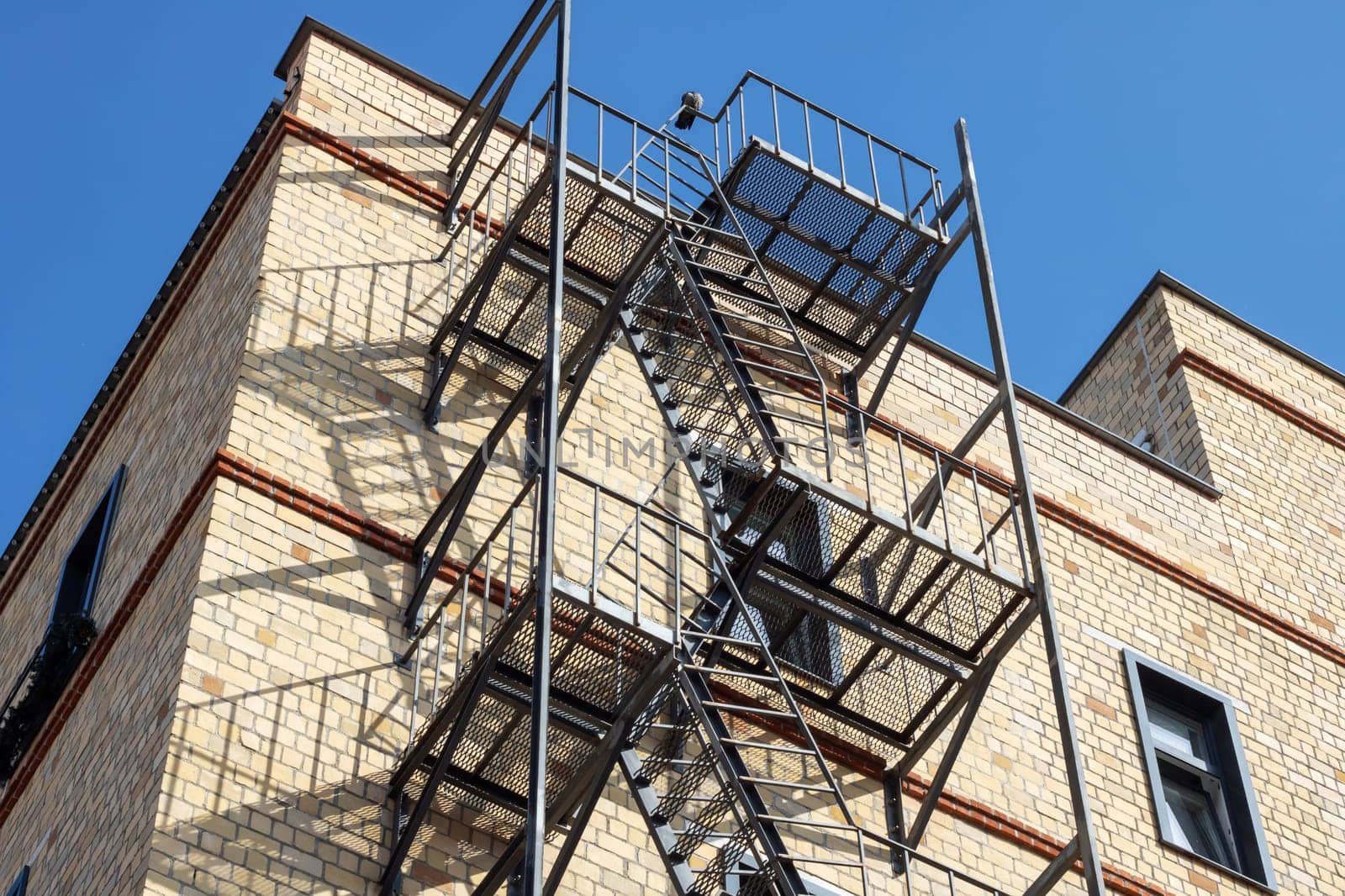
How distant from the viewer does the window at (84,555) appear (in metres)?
17.2

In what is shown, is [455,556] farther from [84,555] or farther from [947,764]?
[84,555]

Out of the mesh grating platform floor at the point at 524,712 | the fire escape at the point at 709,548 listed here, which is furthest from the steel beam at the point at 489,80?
the mesh grating platform floor at the point at 524,712

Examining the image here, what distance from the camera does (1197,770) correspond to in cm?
1783

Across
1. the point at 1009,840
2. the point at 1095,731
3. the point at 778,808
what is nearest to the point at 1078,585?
the point at 1095,731

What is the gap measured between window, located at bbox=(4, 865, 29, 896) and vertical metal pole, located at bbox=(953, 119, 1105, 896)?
22.0 feet

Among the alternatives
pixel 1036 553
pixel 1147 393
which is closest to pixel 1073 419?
pixel 1147 393

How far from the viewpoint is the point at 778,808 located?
1512cm

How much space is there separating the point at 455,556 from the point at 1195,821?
22.1 feet

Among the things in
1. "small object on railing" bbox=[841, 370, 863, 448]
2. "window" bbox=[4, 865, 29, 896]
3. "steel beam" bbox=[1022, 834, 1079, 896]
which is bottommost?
"window" bbox=[4, 865, 29, 896]

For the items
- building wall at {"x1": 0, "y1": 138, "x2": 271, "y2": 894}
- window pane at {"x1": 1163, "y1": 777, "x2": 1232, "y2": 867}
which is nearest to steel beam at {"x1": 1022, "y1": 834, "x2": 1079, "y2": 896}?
window pane at {"x1": 1163, "y1": 777, "x2": 1232, "y2": 867}

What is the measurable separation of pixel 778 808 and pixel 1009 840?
6.59 feet

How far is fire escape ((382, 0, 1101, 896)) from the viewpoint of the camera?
505 inches

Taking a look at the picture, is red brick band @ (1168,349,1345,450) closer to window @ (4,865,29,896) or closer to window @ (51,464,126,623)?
window @ (51,464,126,623)

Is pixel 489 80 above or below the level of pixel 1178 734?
above
